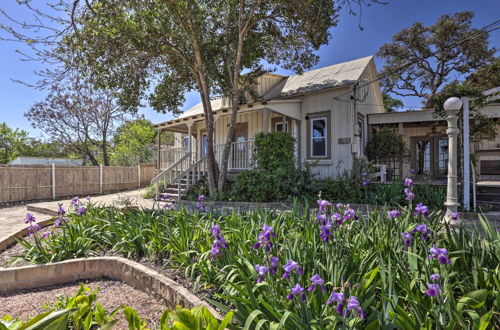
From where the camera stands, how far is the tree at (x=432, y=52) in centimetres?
1691

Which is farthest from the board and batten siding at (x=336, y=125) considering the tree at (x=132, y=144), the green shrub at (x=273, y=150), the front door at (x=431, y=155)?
the tree at (x=132, y=144)

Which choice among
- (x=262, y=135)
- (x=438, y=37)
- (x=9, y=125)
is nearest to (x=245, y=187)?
(x=262, y=135)

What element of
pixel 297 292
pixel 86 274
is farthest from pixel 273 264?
pixel 86 274

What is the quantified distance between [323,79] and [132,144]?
19.3m

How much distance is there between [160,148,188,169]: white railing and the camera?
14672mm

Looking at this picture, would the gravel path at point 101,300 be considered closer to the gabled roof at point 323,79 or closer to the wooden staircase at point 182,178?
the wooden staircase at point 182,178

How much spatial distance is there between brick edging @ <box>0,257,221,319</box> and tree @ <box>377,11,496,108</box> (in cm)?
1700

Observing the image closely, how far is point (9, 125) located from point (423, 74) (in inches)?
1712

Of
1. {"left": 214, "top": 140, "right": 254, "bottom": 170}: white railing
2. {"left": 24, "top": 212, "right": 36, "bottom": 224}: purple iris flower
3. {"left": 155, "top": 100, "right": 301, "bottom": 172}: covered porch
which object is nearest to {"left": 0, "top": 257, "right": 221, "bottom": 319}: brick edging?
{"left": 24, "top": 212, "right": 36, "bottom": 224}: purple iris flower

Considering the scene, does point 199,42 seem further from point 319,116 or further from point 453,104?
point 453,104

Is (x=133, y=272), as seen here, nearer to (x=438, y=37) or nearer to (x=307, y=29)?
(x=307, y=29)

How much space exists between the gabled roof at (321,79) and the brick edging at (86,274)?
8.80m

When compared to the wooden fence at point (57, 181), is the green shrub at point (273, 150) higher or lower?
higher

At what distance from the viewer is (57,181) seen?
13.0 metres
